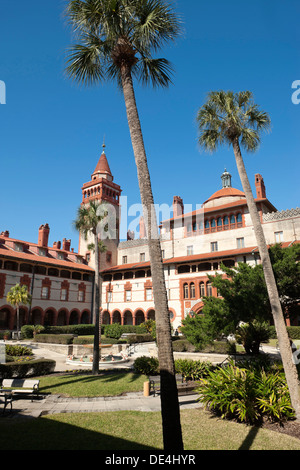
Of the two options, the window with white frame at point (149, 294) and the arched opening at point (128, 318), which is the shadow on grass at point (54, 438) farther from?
the arched opening at point (128, 318)

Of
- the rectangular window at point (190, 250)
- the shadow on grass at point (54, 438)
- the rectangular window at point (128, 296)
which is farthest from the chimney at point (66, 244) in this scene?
the shadow on grass at point (54, 438)

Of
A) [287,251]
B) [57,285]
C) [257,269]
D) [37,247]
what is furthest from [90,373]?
[37,247]

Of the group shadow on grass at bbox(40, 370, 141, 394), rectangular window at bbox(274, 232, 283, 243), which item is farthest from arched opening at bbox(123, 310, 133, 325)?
shadow on grass at bbox(40, 370, 141, 394)

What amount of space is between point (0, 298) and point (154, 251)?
3292cm

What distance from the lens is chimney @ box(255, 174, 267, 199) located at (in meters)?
37.0

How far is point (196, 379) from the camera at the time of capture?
1355cm

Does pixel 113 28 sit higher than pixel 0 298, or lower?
higher

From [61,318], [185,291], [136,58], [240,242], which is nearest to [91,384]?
[136,58]

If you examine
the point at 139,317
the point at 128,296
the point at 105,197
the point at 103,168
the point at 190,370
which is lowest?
the point at 190,370

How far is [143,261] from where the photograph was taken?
45.4 m

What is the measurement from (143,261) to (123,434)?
1510 inches

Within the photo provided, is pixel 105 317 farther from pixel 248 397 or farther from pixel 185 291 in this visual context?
pixel 248 397

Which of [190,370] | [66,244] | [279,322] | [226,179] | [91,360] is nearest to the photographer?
[279,322]
